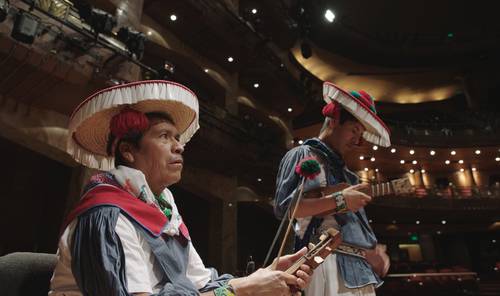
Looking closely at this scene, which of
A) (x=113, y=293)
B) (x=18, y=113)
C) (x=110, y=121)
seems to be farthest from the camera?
(x=18, y=113)

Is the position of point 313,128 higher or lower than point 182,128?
higher

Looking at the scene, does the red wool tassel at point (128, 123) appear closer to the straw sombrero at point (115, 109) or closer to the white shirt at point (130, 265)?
the straw sombrero at point (115, 109)

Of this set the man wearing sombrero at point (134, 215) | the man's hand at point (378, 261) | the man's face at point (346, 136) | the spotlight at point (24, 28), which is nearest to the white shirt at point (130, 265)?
the man wearing sombrero at point (134, 215)

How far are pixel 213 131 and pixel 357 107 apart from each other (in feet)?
31.6

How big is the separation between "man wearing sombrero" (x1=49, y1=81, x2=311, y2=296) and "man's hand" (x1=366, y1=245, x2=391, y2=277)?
765mm

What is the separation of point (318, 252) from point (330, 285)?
A: 2.09ft

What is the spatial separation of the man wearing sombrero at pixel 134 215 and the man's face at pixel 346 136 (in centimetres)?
101

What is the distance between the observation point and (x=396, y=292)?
8.84 meters

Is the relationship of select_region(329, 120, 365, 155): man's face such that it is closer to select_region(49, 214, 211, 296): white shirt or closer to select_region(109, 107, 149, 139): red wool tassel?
select_region(109, 107, 149, 139): red wool tassel

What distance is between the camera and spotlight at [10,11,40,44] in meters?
5.17

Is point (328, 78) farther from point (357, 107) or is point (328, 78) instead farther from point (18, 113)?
point (357, 107)

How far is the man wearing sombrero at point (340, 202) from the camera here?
1909mm

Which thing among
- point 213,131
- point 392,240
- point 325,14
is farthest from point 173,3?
point 392,240

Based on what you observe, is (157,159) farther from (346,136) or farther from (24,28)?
(24,28)
